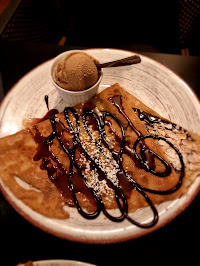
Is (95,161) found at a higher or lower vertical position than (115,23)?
lower

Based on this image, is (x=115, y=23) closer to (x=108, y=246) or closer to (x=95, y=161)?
(x=95, y=161)

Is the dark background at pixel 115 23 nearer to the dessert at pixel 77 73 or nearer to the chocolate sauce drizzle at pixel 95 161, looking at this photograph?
the dessert at pixel 77 73

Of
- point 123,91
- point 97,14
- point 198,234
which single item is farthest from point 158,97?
point 97,14

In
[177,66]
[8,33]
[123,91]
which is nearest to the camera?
[123,91]

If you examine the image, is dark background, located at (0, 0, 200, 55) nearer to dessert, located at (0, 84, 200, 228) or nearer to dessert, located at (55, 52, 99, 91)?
dessert, located at (55, 52, 99, 91)

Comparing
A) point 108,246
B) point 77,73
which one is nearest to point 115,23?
point 77,73

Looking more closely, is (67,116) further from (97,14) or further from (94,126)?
(97,14)
